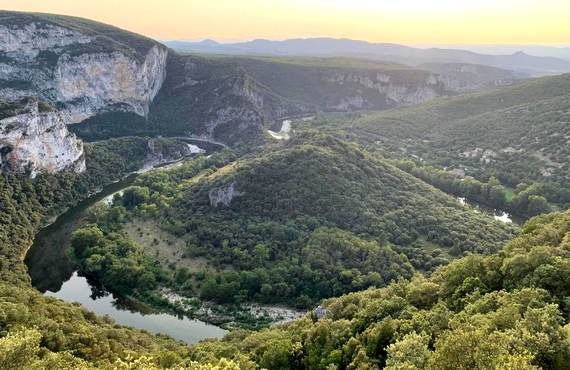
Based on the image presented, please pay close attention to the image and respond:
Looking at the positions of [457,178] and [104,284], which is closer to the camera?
[104,284]

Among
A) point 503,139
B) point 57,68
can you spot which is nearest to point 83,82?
point 57,68

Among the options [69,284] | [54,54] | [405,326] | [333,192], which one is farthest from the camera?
[54,54]

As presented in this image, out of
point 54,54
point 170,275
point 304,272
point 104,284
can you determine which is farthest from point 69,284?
point 54,54

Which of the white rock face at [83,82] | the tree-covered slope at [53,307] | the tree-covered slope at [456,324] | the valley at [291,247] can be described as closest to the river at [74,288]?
the valley at [291,247]

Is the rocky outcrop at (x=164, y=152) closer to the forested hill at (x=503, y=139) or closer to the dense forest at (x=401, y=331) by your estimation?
the forested hill at (x=503, y=139)

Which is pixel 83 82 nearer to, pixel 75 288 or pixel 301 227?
pixel 75 288

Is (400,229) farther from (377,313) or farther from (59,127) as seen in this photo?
(59,127)
